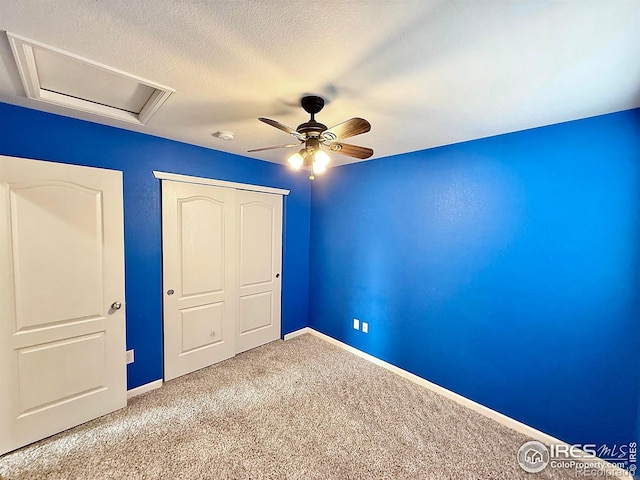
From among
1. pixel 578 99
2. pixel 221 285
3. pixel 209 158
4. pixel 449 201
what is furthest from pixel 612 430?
pixel 209 158

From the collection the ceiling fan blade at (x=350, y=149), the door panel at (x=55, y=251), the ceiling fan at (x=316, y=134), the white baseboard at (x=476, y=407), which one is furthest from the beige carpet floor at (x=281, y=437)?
the ceiling fan blade at (x=350, y=149)

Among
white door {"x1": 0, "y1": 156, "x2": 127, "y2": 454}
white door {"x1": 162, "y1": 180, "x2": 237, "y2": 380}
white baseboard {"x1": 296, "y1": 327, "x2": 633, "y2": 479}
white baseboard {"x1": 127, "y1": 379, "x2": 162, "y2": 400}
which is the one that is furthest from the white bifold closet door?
white baseboard {"x1": 296, "y1": 327, "x2": 633, "y2": 479}

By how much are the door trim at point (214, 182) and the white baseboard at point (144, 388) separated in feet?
6.39

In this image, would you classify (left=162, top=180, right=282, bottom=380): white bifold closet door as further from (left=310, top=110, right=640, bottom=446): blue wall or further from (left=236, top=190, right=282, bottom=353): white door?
(left=310, top=110, right=640, bottom=446): blue wall

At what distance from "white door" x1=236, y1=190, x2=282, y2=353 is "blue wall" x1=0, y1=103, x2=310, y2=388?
1.12ft

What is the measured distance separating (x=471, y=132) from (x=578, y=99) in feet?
2.18

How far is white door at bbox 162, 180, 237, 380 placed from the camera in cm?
263

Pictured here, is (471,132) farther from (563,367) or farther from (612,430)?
(612,430)

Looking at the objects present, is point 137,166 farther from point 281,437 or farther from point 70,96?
point 281,437

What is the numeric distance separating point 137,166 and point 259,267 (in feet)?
5.46

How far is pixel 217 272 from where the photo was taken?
2959 mm

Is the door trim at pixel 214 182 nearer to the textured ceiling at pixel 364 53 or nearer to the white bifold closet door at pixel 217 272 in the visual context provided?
the white bifold closet door at pixel 217 272

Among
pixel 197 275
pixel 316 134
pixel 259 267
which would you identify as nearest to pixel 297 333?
pixel 259 267

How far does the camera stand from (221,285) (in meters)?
3.01
